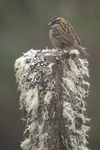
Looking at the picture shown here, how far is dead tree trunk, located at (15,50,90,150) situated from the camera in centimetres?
293

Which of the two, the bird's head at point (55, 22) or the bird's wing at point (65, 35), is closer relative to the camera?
the bird's wing at point (65, 35)

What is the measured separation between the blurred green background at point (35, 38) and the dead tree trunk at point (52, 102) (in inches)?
157

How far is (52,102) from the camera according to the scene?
2.93 meters

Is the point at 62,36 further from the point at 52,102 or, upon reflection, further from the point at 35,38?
the point at 35,38

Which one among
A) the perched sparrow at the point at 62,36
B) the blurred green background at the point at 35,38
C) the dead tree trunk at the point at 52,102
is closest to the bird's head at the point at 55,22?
the perched sparrow at the point at 62,36

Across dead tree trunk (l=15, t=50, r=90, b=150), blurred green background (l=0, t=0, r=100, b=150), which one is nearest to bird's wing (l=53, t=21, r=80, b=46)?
dead tree trunk (l=15, t=50, r=90, b=150)

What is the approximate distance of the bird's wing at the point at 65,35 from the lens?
12.5ft

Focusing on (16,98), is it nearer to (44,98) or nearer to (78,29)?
(78,29)

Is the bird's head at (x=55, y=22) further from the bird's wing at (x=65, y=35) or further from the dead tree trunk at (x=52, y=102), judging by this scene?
the dead tree trunk at (x=52, y=102)

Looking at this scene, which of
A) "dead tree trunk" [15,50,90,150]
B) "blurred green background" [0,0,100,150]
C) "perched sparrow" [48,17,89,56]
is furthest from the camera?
"blurred green background" [0,0,100,150]

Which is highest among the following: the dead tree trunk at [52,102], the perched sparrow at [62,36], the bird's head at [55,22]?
the bird's head at [55,22]

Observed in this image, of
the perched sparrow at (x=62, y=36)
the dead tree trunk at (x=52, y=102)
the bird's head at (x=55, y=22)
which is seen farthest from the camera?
the bird's head at (x=55, y=22)

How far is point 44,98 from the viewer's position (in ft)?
9.68

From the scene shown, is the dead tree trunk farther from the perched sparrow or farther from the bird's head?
the bird's head
